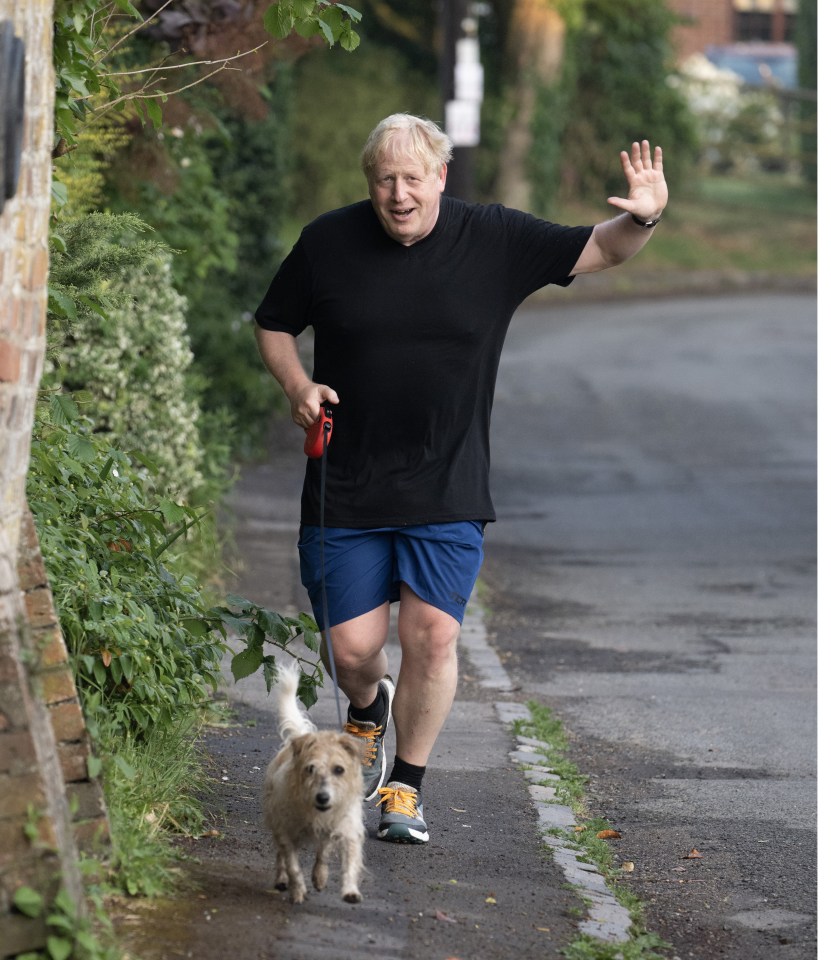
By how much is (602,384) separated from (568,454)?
4.31m

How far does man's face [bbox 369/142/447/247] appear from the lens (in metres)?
5.39

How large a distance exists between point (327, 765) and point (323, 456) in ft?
3.69

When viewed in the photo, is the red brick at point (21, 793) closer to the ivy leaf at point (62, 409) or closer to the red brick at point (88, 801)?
the red brick at point (88, 801)

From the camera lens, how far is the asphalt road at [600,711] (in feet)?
16.0

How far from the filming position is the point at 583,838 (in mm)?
5934

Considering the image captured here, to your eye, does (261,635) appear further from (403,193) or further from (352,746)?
(403,193)

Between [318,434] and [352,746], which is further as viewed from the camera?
[318,434]

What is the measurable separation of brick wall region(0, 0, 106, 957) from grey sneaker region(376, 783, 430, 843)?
1404 millimetres

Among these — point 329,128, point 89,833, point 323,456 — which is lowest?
point 89,833

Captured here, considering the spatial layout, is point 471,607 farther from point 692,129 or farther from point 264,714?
point 692,129

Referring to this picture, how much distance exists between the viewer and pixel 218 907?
4.71 m

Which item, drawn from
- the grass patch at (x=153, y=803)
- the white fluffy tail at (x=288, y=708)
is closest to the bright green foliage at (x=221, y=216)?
the grass patch at (x=153, y=803)

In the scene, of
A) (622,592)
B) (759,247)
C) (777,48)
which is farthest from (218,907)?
(777,48)

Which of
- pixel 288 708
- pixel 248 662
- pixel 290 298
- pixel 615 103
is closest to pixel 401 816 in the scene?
pixel 288 708
